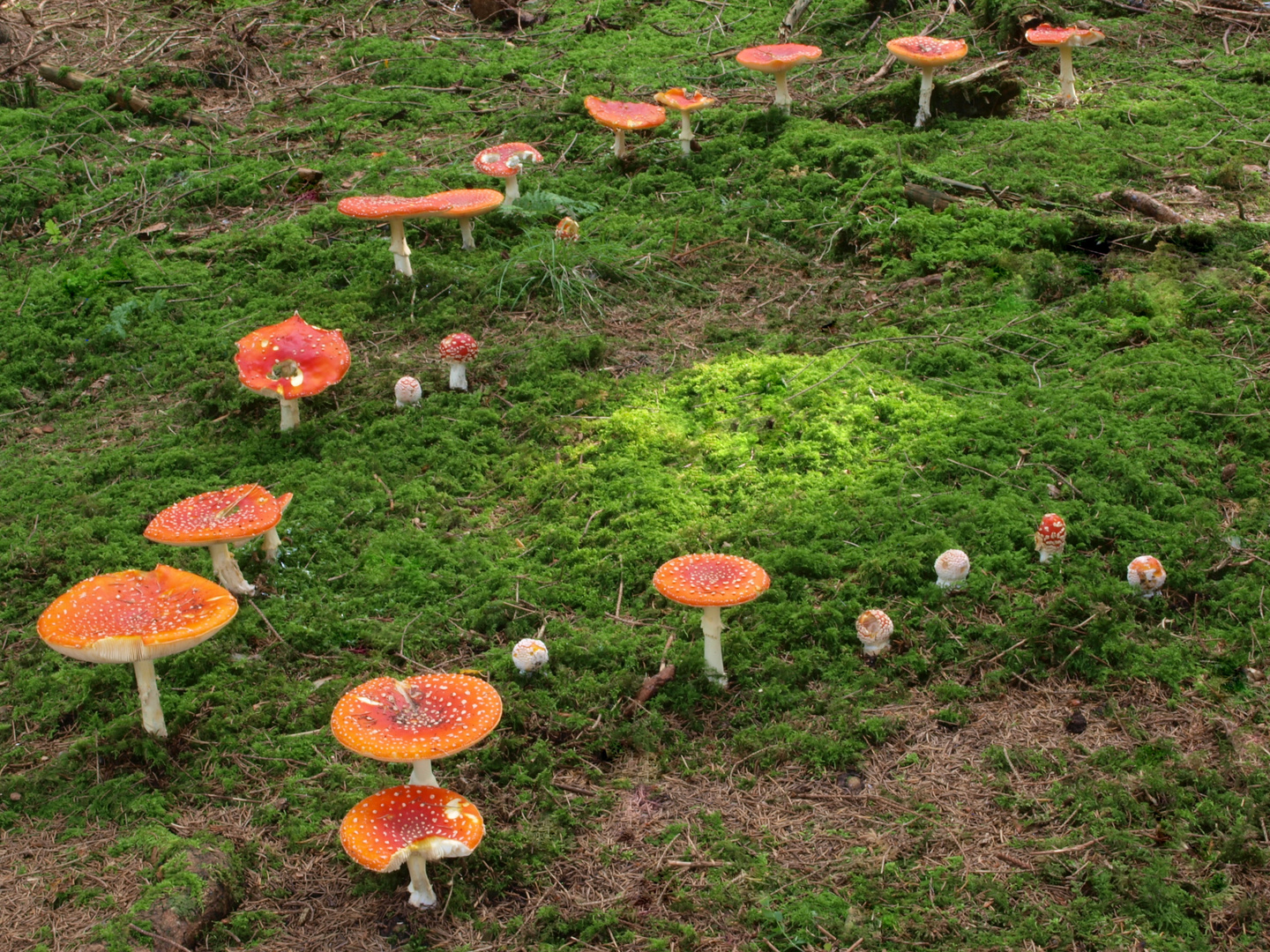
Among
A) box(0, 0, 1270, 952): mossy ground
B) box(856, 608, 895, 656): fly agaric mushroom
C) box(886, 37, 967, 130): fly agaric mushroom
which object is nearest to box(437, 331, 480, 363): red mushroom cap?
box(0, 0, 1270, 952): mossy ground

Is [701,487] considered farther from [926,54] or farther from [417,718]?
[926,54]

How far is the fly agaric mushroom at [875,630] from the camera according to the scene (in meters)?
4.15

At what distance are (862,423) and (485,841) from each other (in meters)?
3.00

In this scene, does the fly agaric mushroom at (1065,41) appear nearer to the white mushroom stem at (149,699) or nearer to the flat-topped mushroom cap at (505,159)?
the flat-topped mushroom cap at (505,159)

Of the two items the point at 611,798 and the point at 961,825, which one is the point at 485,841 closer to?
the point at 611,798

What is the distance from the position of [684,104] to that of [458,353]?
10.4 ft

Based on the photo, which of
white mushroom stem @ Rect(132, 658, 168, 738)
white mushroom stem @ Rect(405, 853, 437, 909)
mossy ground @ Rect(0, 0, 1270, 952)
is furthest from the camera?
white mushroom stem @ Rect(132, 658, 168, 738)

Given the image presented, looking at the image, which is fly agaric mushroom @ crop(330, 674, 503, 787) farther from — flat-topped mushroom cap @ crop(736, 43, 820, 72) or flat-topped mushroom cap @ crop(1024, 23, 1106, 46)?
flat-topped mushroom cap @ crop(1024, 23, 1106, 46)

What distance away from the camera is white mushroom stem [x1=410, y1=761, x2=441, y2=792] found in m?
3.54

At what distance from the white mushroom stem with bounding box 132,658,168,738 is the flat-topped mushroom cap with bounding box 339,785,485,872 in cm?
114

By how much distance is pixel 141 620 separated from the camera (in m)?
3.71

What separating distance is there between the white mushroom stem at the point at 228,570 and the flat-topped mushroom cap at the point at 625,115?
4.59 metres

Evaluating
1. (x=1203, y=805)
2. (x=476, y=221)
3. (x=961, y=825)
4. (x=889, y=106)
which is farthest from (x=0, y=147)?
(x=1203, y=805)

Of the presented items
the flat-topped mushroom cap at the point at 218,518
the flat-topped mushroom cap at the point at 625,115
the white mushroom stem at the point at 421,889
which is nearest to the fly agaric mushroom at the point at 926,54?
the flat-topped mushroom cap at the point at 625,115
